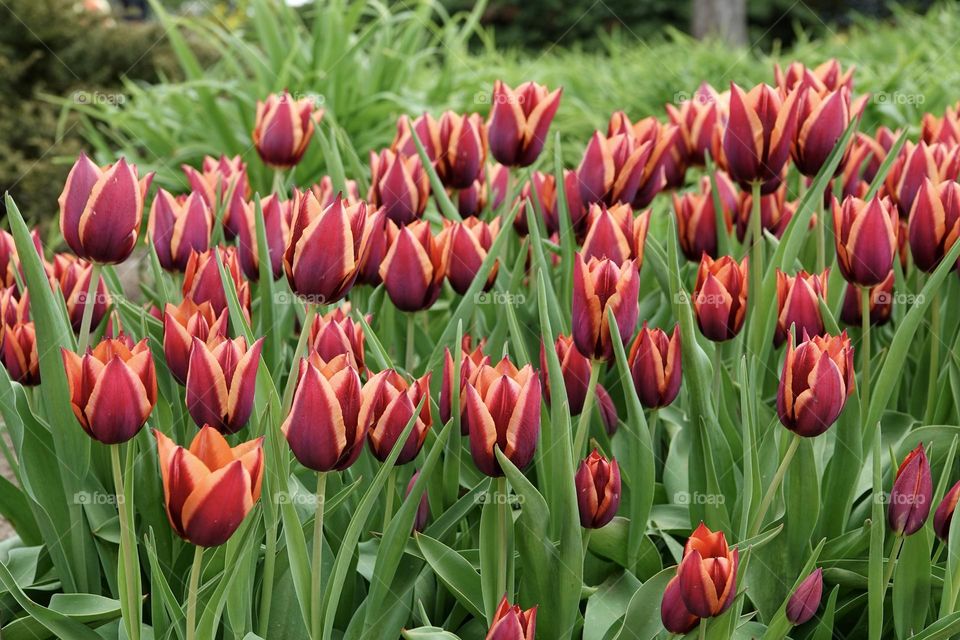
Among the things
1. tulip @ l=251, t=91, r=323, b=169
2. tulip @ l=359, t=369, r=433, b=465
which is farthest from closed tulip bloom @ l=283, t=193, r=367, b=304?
tulip @ l=251, t=91, r=323, b=169

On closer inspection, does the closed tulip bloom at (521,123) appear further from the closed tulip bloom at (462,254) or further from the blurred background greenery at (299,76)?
the blurred background greenery at (299,76)

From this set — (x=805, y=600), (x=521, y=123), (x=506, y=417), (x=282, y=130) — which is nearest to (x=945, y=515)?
(x=805, y=600)

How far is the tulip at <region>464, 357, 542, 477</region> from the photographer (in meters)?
1.18

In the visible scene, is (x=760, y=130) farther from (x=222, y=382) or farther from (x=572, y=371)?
(x=222, y=382)

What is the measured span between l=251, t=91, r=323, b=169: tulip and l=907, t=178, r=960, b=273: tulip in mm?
1192

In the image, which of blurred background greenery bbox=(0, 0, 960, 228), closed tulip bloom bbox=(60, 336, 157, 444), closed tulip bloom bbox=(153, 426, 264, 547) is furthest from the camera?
blurred background greenery bbox=(0, 0, 960, 228)

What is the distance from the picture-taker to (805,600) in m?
1.25

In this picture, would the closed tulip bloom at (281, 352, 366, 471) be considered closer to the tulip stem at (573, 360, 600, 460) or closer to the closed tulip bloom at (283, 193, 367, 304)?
the closed tulip bloom at (283, 193, 367, 304)

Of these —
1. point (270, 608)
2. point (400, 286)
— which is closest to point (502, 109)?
point (400, 286)

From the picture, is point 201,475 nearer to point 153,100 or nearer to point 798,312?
point 798,312

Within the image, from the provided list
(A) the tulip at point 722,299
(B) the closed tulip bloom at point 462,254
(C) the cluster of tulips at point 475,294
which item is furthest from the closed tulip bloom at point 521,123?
(A) the tulip at point 722,299

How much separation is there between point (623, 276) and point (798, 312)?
0.37 metres

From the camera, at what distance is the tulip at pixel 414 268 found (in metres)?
1.55

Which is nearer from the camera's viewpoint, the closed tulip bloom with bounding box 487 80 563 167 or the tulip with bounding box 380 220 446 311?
the tulip with bounding box 380 220 446 311
